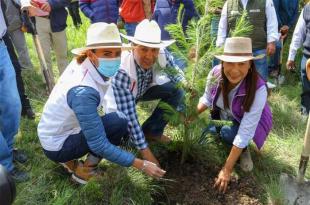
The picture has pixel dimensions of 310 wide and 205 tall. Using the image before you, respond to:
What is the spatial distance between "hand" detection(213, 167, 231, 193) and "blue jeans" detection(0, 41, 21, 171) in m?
1.63

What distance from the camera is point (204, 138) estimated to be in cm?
326

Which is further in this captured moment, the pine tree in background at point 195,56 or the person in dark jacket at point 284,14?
the person in dark jacket at point 284,14

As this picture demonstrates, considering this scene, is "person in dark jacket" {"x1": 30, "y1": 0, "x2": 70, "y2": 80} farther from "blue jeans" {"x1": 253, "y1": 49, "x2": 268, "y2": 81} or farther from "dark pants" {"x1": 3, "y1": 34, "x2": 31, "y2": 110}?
"blue jeans" {"x1": 253, "y1": 49, "x2": 268, "y2": 81}

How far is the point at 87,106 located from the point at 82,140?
0.50m

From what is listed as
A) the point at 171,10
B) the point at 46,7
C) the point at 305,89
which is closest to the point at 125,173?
the point at 171,10

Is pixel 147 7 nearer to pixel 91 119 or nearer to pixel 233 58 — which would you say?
pixel 233 58

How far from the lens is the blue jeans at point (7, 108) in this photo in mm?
2967

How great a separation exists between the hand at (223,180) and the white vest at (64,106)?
1.09 metres

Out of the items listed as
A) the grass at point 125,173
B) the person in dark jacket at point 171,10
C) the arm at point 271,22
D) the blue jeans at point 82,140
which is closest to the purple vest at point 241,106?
the grass at point 125,173

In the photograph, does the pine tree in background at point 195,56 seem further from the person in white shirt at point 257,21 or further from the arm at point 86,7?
the arm at point 86,7

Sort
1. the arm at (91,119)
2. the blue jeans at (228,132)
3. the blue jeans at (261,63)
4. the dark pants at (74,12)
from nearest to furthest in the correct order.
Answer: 1. the arm at (91,119)
2. the blue jeans at (228,132)
3. the blue jeans at (261,63)
4. the dark pants at (74,12)

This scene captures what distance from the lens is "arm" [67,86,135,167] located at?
238 centimetres

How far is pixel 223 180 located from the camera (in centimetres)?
294

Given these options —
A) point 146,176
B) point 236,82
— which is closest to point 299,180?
point 236,82
